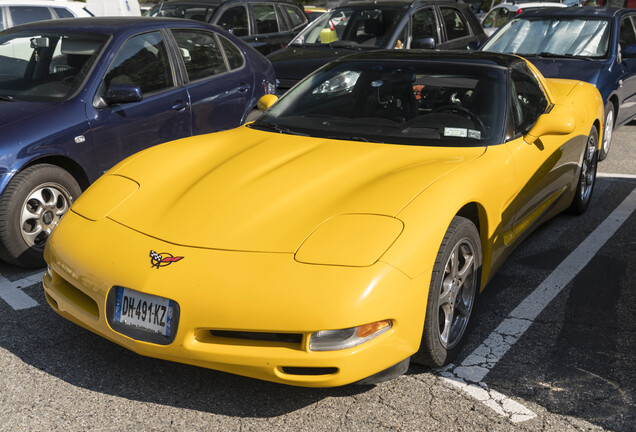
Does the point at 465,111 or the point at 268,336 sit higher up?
the point at 465,111

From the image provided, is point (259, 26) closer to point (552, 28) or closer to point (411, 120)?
point (552, 28)

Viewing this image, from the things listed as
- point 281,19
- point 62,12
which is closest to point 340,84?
point 62,12

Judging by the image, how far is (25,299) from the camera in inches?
171

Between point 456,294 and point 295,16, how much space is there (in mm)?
10223

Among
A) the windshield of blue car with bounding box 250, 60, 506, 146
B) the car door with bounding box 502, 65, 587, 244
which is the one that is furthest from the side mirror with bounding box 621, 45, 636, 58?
the windshield of blue car with bounding box 250, 60, 506, 146

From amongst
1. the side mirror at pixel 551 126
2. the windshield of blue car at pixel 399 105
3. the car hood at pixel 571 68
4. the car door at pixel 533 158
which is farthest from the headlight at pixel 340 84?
the car hood at pixel 571 68

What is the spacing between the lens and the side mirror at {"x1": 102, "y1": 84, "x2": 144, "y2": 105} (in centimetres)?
540

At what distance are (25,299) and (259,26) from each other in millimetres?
8439

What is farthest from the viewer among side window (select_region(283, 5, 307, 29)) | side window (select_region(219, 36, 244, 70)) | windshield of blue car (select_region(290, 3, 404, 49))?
side window (select_region(283, 5, 307, 29))

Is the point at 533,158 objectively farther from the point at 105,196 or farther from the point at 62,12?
the point at 62,12

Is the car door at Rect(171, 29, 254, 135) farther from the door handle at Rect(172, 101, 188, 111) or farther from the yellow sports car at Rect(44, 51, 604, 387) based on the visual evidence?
the yellow sports car at Rect(44, 51, 604, 387)

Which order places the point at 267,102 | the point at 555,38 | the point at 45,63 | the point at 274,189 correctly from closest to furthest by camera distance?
the point at 274,189 < the point at 267,102 < the point at 45,63 < the point at 555,38

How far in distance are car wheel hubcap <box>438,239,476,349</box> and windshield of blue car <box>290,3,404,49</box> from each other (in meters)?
6.12

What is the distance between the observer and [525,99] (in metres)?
4.83
